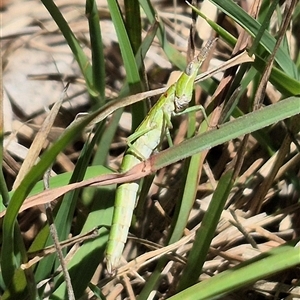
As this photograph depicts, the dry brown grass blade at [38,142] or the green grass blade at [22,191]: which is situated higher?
the dry brown grass blade at [38,142]

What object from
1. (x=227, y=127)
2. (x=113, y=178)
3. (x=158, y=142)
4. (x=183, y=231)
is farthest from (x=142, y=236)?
(x=227, y=127)

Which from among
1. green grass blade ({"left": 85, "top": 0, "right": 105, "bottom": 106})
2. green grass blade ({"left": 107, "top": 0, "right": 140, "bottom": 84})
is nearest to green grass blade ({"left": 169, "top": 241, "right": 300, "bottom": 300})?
green grass blade ({"left": 107, "top": 0, "right": 140, "bottom": 84})

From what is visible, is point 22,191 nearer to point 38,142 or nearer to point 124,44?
point 38,142

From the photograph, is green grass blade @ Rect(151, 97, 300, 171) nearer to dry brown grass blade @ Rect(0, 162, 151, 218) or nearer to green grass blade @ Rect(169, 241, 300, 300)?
dry brown grass blade @ Rect(0, 162, 151, 218)

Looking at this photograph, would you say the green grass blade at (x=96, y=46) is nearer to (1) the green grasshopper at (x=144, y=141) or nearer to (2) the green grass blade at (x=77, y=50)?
(2) the green grass blade at (x=77, y=50)

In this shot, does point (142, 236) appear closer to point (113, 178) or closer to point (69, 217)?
point (69, 217)

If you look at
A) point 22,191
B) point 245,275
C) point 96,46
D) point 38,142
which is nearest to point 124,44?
point 96,46

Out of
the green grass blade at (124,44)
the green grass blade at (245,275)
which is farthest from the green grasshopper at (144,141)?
the green grass blade at (245,275)

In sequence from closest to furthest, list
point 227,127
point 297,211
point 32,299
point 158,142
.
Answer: point 227,127 → point 32,299 → point 158,142 → point 297,211
